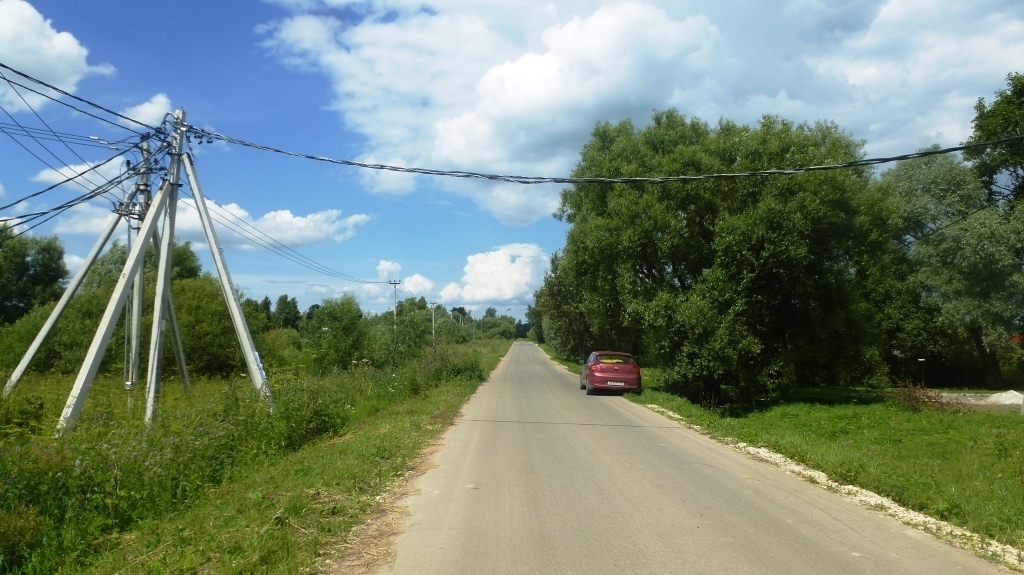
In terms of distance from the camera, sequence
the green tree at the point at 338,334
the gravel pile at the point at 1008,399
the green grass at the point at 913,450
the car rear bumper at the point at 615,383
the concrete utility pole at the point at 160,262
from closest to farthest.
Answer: the green grass at the point at 913,450
the concrete utility pole at the point at 160,262
the gravel pile at the point at 1008,399
the car rear bumper at the point at 615,383
the green tree at the point at 338,334

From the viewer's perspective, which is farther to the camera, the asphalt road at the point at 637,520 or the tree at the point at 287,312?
the tree at the point at 287,312

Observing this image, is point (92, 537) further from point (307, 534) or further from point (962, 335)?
point (962, 335)

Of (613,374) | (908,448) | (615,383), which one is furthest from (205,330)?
(908,448)

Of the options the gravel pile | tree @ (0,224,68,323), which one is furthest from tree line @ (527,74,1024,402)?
tree @ (0,224,68,323)

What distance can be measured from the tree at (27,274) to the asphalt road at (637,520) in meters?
45.7

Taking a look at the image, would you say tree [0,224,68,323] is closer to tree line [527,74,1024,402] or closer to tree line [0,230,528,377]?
tree line [0,230,528,377]

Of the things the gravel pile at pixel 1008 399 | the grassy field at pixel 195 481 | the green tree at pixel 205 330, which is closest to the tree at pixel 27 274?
the green tree at pixel 205 330

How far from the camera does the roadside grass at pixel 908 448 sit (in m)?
7.37

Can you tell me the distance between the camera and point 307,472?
9.08 metres

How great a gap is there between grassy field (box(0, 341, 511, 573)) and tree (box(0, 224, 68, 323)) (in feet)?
121

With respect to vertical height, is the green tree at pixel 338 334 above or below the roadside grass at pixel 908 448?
above

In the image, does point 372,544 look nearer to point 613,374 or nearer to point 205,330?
point 613,374

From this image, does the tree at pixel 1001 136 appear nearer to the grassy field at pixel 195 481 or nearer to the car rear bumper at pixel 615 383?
the car rear bumper at pixel 615 383

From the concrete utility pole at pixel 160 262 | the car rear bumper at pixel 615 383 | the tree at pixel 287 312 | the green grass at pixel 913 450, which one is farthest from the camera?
the tree at pixel 287 312
